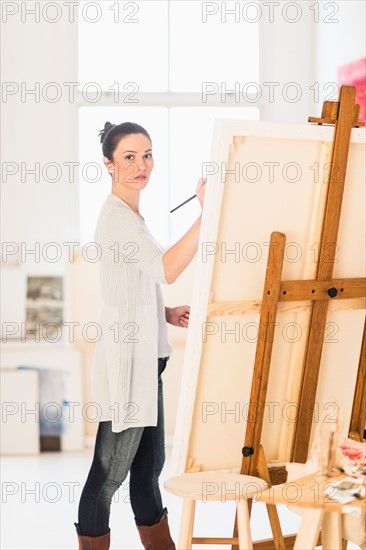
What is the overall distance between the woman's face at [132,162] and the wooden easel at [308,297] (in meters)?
0.61

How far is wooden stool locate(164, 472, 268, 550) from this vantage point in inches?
96.4

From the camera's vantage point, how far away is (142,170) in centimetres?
300

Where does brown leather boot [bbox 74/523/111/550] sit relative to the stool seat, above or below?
below

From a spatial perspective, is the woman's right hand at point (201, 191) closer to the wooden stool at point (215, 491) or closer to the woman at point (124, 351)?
the woman at point (124, 351)

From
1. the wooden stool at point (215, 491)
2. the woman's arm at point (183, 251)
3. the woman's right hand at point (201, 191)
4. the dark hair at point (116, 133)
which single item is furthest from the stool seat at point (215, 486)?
the dark hair at point (116, 133)

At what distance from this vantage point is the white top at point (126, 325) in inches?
111

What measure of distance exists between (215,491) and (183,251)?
69 centimetres

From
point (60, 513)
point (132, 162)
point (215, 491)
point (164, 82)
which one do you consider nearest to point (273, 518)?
point (215, 491)

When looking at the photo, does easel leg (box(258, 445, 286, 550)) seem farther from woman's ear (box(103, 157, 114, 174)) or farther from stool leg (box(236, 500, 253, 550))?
woman's ear (box(103, 157, 114, 174))

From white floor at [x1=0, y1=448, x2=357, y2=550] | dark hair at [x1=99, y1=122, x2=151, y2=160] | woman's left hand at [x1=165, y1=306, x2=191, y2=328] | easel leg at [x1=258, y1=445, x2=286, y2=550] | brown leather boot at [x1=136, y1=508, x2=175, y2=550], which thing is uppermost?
dark hair at [x1=99, y1=122, x2=151, y2=160]

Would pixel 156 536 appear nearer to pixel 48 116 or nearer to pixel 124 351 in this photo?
pixel 124 351

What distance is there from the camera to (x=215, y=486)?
2496 millimetres

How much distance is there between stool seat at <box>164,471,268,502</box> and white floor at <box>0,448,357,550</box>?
1.21m

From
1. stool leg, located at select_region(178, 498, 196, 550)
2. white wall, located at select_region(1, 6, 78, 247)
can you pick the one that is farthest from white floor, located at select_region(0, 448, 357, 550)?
white wall, located at select_region(1, 6, 78, 247)
